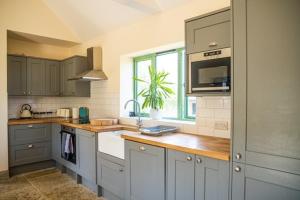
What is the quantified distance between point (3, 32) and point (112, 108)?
217 cm

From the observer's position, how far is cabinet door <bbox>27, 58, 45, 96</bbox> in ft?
13.9

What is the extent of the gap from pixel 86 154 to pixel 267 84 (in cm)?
263

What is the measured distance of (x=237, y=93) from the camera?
5.09 ft

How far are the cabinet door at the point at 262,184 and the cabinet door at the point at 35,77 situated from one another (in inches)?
158

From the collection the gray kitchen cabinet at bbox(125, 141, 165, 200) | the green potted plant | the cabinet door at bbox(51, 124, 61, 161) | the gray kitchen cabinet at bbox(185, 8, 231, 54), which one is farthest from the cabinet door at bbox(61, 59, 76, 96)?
the gray kitchen cabinet at bbox(185, 8, 231, 54)

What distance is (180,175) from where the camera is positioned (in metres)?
1.91

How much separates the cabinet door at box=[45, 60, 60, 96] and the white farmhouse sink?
220 cm

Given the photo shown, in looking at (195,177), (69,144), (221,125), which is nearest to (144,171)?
(195,177)

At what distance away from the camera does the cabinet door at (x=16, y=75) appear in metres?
3.98

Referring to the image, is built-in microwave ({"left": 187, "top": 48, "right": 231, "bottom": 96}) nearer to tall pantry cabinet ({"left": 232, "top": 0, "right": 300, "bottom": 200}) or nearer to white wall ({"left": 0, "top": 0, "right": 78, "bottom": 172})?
tall pantry cabinet ({"left": 232, "top": 0, "right": 300, "bottom": 200})

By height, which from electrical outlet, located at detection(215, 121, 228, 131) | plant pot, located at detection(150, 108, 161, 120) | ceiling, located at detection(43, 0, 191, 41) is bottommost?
electrical outlet, located at detection(215, 121, 228, 131)

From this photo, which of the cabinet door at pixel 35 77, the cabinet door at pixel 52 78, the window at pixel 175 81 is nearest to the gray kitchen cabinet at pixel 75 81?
the cabinet door at pixel 52 78

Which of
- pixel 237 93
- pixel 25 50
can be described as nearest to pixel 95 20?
pixel 25 50

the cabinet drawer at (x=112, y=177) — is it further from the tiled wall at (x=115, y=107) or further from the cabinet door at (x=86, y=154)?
the tiled wall at (x=115, y=107)
